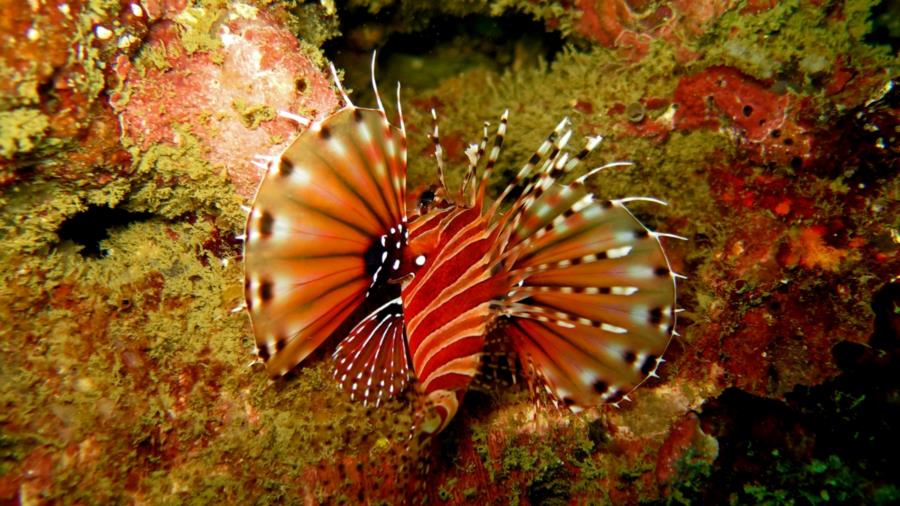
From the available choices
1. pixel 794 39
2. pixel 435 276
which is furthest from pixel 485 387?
pixel 794 39

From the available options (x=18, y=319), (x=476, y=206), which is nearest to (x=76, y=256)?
(x=18, y=319)

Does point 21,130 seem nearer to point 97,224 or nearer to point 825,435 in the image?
point 97,224

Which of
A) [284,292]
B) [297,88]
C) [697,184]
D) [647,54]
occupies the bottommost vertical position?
[697,184]

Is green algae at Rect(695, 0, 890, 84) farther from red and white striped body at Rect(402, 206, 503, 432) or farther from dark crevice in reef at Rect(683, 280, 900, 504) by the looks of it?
red and white striped body at Rect(402, 206, 503, 432)

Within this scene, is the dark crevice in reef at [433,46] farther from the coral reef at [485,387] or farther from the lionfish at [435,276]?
the lionfish at [435,276]

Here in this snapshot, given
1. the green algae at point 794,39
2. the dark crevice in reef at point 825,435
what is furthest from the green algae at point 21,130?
the dark crevice in reef at point 825,435

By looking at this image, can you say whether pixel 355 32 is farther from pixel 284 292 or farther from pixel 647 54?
pixel 284 292

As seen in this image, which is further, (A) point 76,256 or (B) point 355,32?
(B) point 355,32
